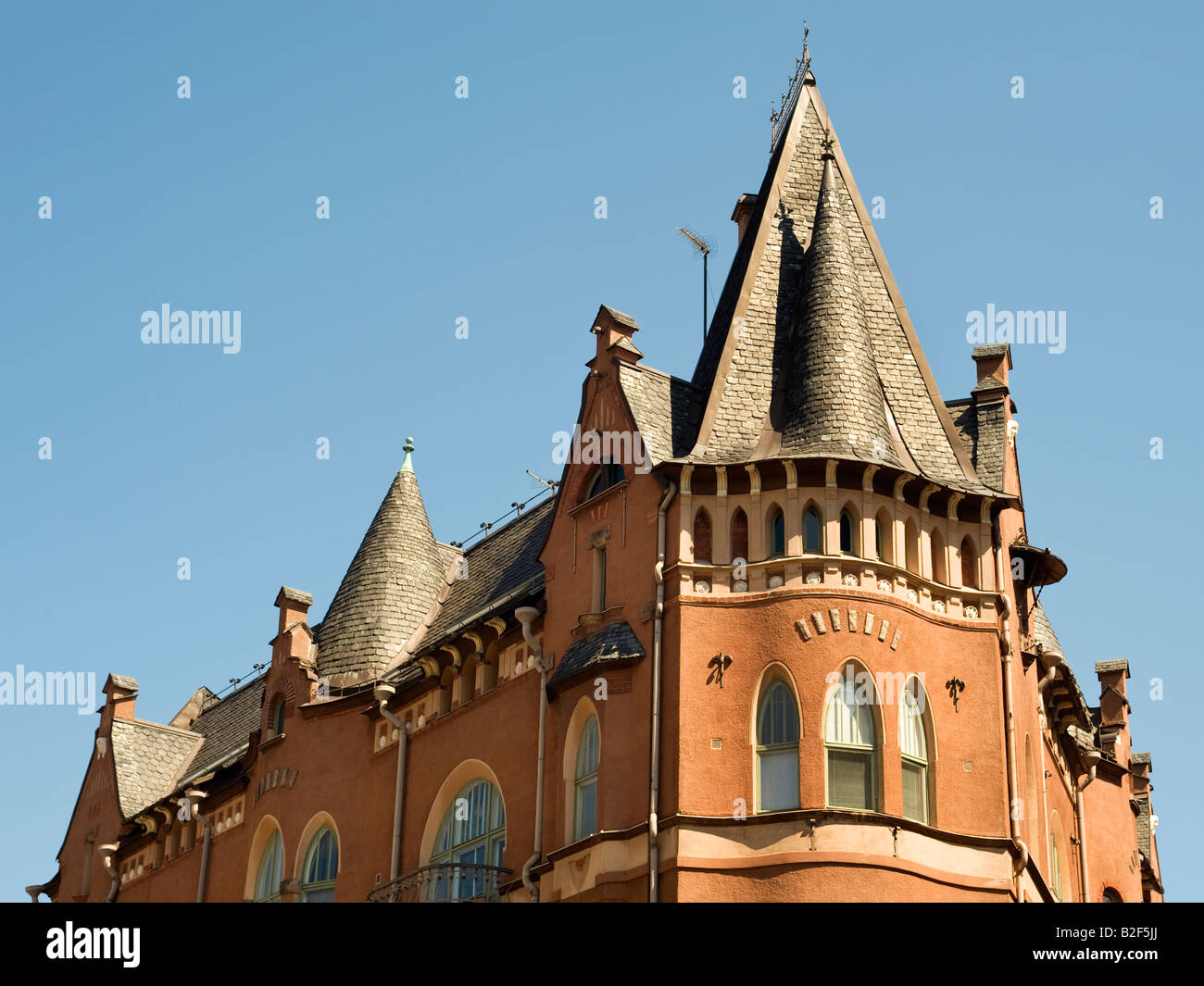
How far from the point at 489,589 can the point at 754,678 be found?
10740mm

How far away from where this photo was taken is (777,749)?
1168 inches

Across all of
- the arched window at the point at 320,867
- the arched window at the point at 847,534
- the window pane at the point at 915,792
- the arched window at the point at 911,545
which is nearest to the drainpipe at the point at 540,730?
the arched window at the point at 847,534

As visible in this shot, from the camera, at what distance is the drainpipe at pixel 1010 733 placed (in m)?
29.9

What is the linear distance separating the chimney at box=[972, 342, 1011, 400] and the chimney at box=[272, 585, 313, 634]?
53.5 feet

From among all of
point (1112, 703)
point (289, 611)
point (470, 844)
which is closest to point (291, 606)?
point (289, 611)

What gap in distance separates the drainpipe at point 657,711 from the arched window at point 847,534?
287 cm

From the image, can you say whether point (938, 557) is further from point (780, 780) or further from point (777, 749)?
point (780, 780)

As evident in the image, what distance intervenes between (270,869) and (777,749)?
15.5m

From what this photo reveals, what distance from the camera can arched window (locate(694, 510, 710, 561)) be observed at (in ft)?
103

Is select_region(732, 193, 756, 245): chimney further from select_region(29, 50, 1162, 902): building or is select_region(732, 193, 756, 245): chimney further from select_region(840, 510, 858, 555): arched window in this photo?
select_region(840, 510, 858, 555): arched window

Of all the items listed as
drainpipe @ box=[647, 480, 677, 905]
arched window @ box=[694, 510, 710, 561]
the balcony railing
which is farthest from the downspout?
arched window @ box=[694, 510, 710, 561]

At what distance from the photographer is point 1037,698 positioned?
35.2 metres
